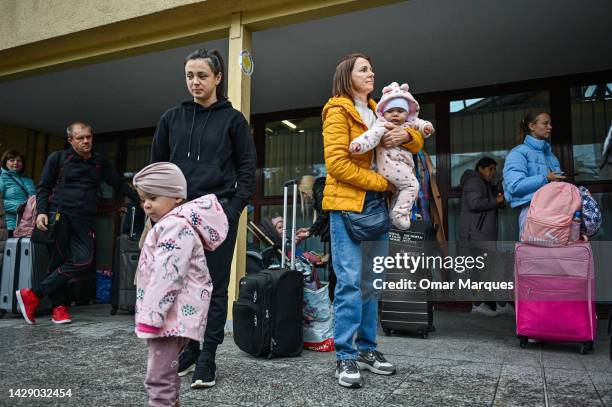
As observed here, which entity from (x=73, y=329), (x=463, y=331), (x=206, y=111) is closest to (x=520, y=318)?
(x=463, y=331)

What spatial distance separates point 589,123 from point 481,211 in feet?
5.78

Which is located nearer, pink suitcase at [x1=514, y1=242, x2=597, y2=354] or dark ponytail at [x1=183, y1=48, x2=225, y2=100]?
dark ponytail at [x1=183, y1=48, x2=225, y2=100]

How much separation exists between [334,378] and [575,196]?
2.25m

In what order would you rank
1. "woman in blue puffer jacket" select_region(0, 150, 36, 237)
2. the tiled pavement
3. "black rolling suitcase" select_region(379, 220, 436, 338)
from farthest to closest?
1. "woman in blue puffer jacket" select_region(0, 150, 36, 237)
2. "black rolling suitcase" select_region(379, 220, 436, 338)
3. the tiled pavement

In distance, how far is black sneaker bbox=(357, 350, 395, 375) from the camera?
263cm

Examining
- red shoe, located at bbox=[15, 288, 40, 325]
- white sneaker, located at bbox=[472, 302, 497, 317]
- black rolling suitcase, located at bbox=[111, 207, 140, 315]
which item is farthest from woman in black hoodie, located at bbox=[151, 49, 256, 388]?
white sneaker, located at bbox=[472, 302, 497, 317]

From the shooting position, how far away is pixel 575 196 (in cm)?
346

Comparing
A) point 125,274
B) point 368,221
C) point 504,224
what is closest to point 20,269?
point 125,274

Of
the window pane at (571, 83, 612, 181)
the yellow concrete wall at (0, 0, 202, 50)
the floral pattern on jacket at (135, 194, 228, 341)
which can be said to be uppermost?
the yellow concrete wall at (0, 0, 202, 50)

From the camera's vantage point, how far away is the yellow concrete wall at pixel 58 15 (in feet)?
14.6

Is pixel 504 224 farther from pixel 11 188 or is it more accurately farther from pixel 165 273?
pixel 11 188

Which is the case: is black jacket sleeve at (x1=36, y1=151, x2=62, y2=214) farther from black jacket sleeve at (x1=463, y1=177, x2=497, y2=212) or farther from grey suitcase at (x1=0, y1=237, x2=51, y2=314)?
black jacket sleeve at (x1=463, y1=177, x2=497, y2=212)

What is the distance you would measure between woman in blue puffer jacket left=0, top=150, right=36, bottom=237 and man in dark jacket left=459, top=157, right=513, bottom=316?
17.7 ft

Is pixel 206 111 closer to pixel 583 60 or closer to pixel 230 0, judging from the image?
pixel 230 0
